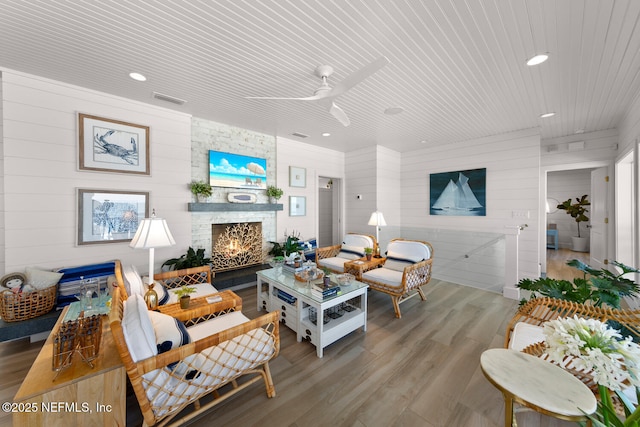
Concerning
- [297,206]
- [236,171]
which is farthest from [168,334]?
[297,206]

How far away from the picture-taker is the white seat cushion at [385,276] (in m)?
3.28

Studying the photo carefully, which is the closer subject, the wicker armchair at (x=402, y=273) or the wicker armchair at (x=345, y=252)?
the wicker armchair at (x=402, y=273)

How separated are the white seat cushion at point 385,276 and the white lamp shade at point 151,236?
103 inches

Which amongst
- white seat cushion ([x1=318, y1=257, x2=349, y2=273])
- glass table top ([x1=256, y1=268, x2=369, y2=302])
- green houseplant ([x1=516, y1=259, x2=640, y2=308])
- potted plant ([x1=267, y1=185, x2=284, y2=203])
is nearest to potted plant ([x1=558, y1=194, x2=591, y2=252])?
green houseplant ([x1=516, y1=259, x2=640, y2=308])

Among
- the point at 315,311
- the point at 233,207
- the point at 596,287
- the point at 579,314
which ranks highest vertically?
the point at 233,207

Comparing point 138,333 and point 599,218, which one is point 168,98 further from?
point 599,218

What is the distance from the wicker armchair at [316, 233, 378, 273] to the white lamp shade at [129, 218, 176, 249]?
8.85ft

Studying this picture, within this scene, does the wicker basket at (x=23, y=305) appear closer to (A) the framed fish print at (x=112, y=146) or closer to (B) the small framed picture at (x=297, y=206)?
(A) the framed fish print at (x=112, y=146)

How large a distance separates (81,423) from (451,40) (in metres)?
3.72

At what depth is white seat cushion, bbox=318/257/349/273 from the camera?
13.6 ft

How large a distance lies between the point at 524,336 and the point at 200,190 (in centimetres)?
434

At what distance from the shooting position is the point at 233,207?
422cm

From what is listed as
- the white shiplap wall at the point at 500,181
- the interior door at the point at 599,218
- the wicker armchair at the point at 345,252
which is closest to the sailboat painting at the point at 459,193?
the white shiplap wall at the point at 500,181

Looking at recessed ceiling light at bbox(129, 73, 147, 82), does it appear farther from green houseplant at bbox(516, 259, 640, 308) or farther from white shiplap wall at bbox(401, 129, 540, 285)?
white shiplap wall at bbox(401, 129, 540, 285)
